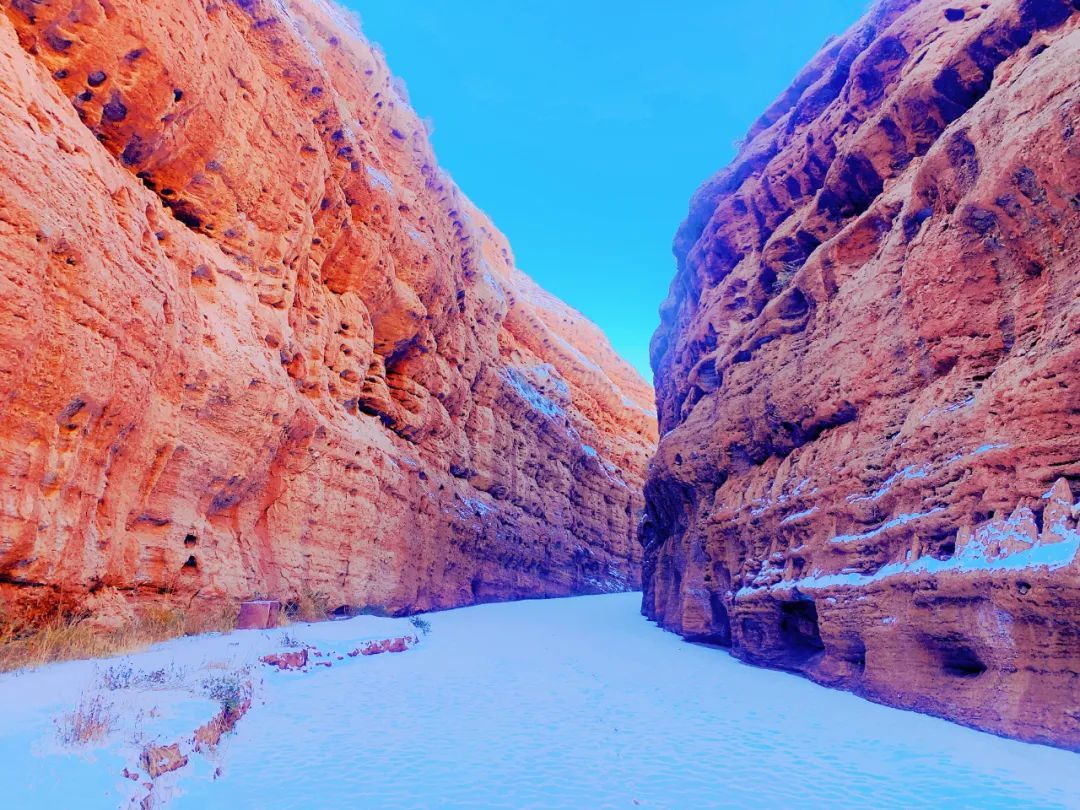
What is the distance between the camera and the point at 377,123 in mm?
23422

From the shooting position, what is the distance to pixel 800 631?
1116 centimetres

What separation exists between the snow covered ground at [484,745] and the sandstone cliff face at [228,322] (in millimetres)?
2631

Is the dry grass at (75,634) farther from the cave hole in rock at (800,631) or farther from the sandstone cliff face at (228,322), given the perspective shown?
the cave hole in rock at (800,631)

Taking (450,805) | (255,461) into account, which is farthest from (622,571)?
(450,805)

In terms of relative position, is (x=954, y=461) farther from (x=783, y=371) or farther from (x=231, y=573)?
(x=231, y=573)

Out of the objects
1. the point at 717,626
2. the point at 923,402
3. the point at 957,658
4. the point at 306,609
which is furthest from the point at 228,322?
the point at 717,626

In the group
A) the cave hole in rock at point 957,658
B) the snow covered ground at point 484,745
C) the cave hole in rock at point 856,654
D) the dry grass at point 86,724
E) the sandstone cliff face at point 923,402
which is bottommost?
the snow covered ground at point 484,745

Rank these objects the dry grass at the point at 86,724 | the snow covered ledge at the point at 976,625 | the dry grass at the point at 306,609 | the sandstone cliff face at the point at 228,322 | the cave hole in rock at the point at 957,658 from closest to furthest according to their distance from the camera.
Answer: the dry grass at the point at 86,724, the snow covered ledge at the point at 976,625, the cave hole in rock at the point at 957,658, the sandstone cliff face at the point at 228,322, the dry grass at the point at 306,609

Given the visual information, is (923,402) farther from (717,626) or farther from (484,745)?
(717,626)

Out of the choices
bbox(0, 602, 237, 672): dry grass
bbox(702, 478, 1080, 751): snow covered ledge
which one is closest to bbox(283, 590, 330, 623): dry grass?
bbox(0, 602, 237, 672): dry grass

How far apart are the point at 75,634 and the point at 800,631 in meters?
11.5

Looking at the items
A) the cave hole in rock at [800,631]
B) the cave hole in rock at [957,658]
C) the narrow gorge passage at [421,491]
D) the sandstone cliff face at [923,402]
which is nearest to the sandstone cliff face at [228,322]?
the narrow gorge passage at [421,491]

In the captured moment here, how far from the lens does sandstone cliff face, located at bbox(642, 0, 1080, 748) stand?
6.25m

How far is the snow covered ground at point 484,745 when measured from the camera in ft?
14.0
